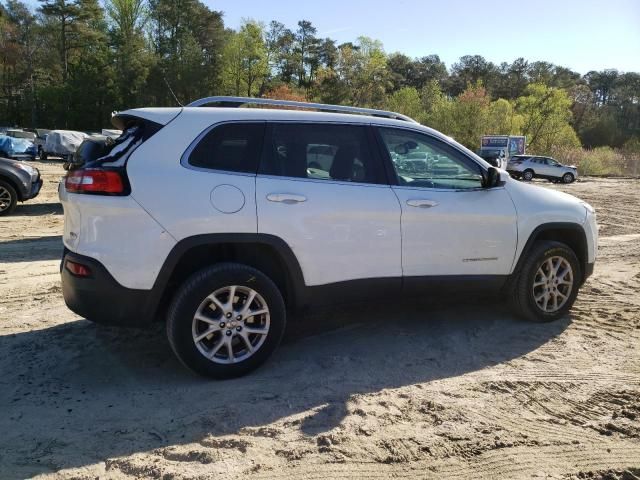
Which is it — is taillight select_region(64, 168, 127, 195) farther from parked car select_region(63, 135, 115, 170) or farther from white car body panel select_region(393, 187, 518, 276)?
white car body panel select_region(393, 187, 518, 276)

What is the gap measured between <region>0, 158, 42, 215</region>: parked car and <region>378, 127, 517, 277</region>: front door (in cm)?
986

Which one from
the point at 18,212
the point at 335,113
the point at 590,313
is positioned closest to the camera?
the point at 335,113

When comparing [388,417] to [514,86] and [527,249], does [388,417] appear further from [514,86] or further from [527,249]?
[514,86]

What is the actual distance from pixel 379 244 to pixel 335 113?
1130 millimetres

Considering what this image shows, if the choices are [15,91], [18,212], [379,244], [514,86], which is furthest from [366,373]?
[514,86]

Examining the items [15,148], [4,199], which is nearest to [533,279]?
[4,199]

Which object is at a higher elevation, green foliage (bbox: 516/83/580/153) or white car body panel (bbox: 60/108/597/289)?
green foliage (bbox: 516/83/580/153)

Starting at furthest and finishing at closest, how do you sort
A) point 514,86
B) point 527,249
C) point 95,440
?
point 514,86
point 527,249
point 95,440

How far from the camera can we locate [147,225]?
349 cm

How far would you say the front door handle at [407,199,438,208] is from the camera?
4215 millimetres

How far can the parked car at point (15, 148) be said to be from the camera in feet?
67.4

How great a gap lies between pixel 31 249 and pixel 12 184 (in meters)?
3.96

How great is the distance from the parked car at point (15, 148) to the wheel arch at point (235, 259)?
19.6 m

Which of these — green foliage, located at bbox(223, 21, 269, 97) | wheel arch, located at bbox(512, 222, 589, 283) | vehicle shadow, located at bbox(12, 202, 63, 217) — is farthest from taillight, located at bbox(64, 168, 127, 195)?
green foliage, located at bbox(223, 21, 269, 97)
